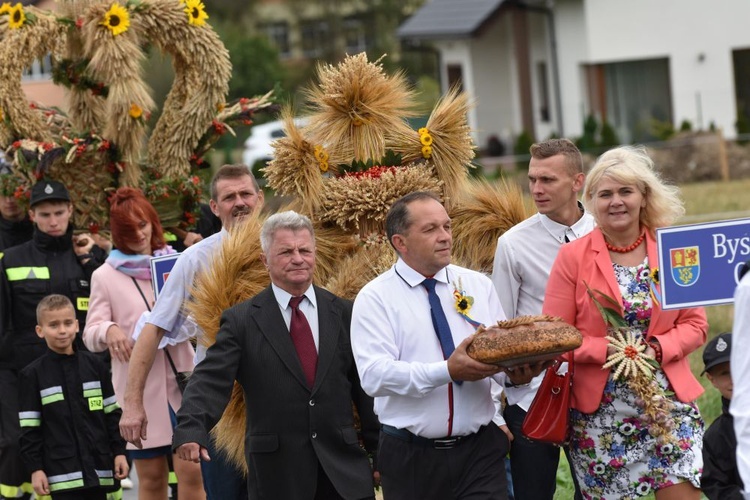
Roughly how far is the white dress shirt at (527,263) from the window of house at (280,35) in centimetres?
6227

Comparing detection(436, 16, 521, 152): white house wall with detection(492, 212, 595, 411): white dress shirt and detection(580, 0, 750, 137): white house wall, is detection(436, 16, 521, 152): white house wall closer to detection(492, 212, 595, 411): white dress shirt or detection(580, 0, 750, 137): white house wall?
detection(580, 0, 750, 137): white house wall

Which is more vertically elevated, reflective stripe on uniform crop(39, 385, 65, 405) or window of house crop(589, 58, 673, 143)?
window of house crop(589, 58, 673, 143)

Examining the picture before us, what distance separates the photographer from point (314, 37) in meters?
65.6

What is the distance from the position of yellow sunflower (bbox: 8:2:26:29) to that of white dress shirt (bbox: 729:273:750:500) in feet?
21.8

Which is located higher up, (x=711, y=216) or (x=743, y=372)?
(x=743, y=372)

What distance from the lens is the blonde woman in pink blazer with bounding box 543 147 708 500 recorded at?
5.42m

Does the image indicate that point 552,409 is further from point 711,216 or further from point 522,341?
point 711,216

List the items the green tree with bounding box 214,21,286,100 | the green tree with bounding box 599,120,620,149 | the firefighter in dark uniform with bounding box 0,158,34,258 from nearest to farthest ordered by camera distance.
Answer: the firefighter in dark uniform with bounding box 0,158,34,258
the green tree with bounding box 599,120,620,149
the green tree with bounding box 214,21,286,100

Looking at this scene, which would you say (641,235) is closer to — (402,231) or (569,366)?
(569,366)

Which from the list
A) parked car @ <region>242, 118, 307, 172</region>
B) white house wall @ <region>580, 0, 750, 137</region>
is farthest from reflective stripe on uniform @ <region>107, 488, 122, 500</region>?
white house wall @ <region>580, 0, 750, 137</region>

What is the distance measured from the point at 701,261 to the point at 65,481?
4.01 metres

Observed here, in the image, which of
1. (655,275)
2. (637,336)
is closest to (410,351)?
(637,336)

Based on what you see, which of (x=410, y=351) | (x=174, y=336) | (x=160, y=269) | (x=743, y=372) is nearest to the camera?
(x=743, y=372)

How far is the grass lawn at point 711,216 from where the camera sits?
29.2 feet
